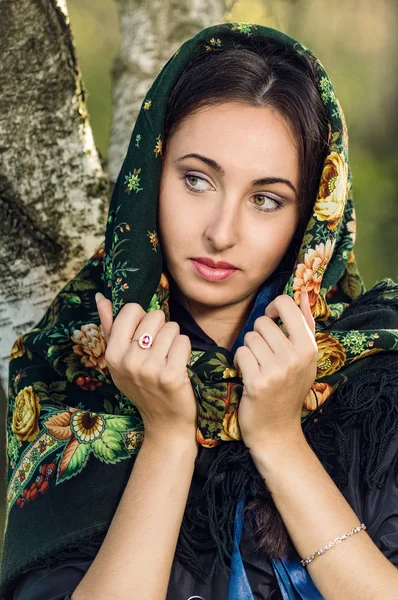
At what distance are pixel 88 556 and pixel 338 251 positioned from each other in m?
1.20

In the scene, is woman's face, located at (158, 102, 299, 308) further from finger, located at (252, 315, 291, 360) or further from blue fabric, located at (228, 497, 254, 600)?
blue fabric, located at (228, 497, 254, 600)

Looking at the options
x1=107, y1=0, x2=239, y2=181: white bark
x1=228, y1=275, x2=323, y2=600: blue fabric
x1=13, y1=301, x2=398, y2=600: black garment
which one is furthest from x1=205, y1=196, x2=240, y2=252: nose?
x1=107, y1=0, x2=239, y2=181: white bark

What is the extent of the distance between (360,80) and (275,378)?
8822 millimetres

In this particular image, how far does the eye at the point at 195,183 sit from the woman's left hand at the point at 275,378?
0.43 m

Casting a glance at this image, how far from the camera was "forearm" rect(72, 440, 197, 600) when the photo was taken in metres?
2.17

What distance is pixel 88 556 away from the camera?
7.88 ft

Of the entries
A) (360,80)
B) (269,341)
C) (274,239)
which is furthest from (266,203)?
(360,80)

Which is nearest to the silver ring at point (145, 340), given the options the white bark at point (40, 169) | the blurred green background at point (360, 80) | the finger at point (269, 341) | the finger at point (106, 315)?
the finger at point (106, 315)

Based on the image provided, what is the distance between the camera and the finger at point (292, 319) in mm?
2277

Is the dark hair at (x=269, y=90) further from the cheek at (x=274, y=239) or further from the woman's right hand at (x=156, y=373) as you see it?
the woman's right hand at (x=156, y=373)

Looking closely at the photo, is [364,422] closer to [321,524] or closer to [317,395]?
[317,395]

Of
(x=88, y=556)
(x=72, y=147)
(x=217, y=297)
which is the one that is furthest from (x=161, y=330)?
(x=72, y=147)

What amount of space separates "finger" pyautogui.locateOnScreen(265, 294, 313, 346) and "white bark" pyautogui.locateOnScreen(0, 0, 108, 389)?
1113 millimetres

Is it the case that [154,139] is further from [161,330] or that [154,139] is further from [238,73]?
[161,330]
